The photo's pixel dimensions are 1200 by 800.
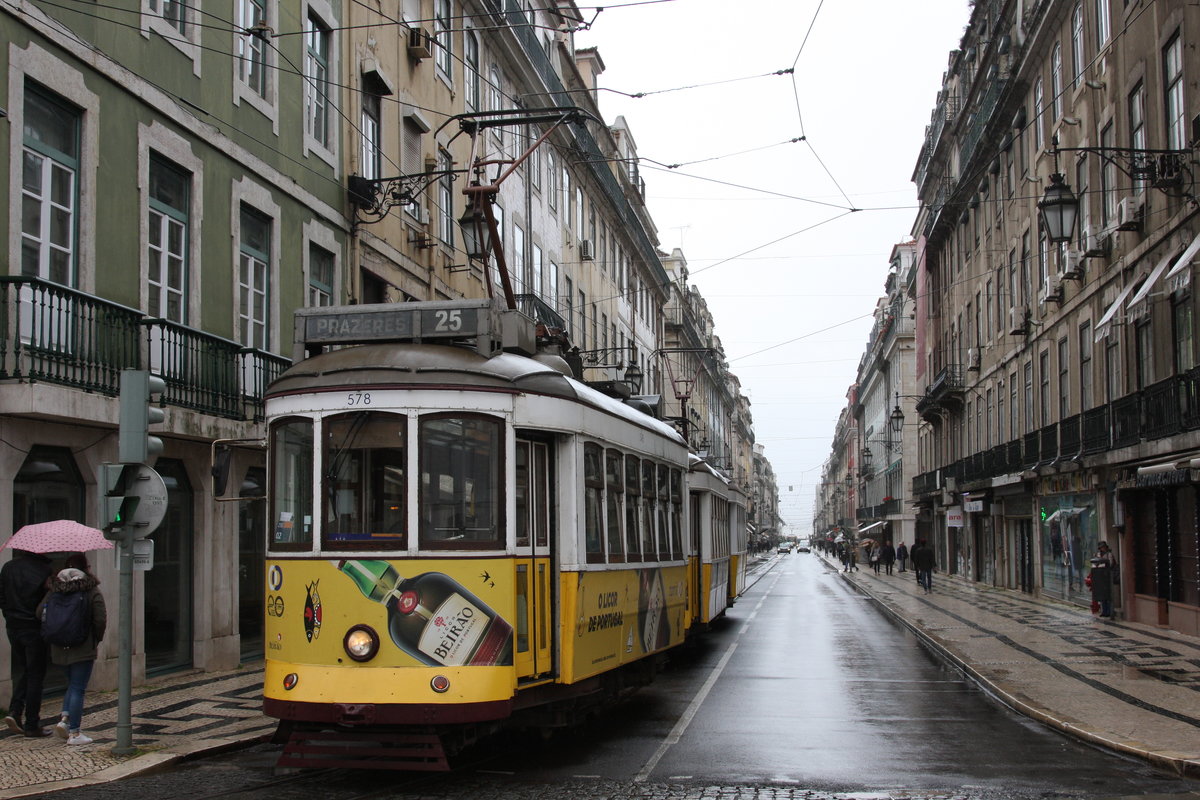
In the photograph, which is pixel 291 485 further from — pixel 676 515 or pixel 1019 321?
pixel 1019 321

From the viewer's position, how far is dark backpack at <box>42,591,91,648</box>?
384 inches

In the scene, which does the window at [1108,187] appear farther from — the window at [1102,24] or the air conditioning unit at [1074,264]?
the window at [1102,24]

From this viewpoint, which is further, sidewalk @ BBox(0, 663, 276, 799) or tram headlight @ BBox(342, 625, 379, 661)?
sidewalk @ BBox(0, 663, 276, 799)

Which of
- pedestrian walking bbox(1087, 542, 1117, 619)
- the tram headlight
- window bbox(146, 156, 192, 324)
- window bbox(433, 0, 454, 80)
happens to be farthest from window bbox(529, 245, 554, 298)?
the tram headlight

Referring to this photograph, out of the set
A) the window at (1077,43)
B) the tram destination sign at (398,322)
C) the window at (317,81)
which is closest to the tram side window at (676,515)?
the tram destination sign at (398,322)

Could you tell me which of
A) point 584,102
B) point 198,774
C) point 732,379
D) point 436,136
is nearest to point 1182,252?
point 436,136

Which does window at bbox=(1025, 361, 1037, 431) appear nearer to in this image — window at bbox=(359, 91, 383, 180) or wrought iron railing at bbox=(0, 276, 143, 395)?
window at bbox=(359, 91, 383, 180)

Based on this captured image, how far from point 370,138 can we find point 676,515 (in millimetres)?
11117

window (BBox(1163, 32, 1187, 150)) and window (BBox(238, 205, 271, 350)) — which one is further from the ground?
window (BBox(1163, 32, 1187, 150))

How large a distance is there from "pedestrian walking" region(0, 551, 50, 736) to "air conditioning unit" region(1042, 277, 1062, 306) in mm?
23899

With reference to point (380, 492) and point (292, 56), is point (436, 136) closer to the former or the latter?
point (292, 56)

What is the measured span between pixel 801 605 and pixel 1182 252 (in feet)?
49.4

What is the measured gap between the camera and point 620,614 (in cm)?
1046

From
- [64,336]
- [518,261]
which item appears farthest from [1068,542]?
[64,336]
